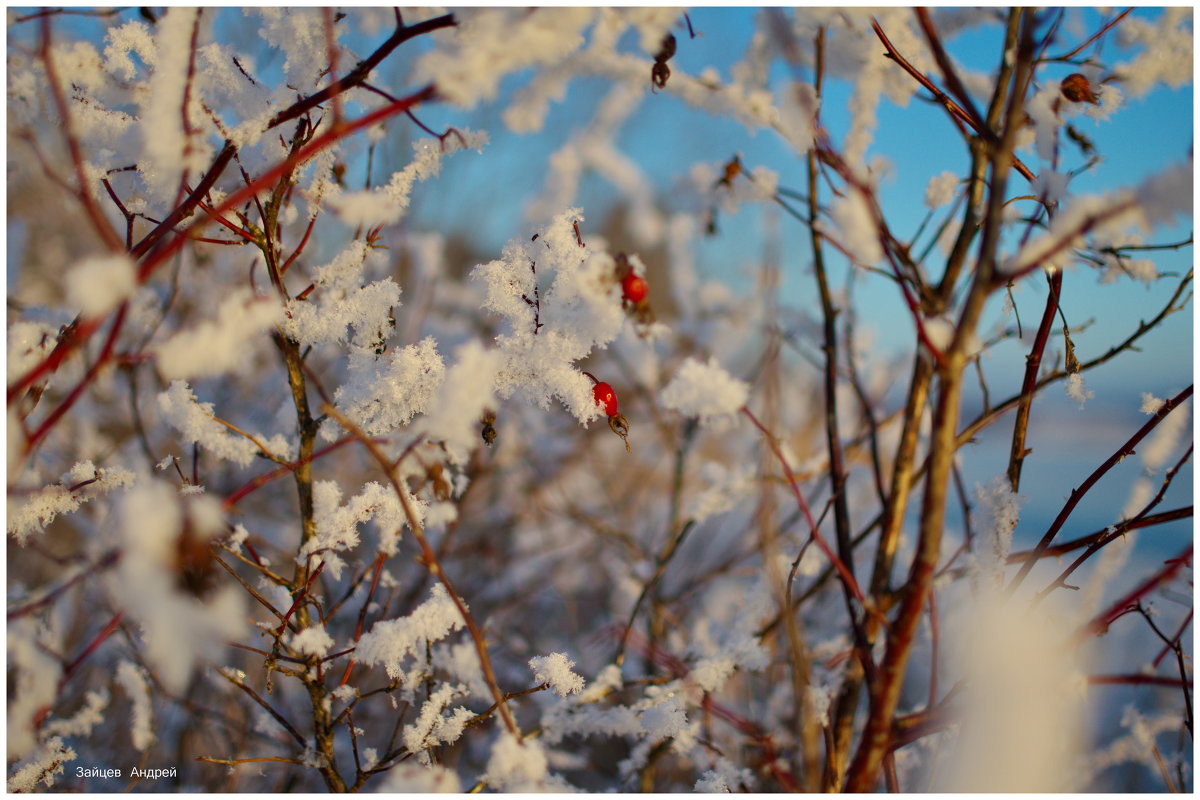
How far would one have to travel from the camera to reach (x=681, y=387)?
1.91ft

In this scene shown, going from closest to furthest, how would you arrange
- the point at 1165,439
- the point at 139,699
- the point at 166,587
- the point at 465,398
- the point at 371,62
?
1. the point at 166,587
2. the point at 465,398
3. the point at 371,62
4. the point at 1165,439
5. the point at 139,699

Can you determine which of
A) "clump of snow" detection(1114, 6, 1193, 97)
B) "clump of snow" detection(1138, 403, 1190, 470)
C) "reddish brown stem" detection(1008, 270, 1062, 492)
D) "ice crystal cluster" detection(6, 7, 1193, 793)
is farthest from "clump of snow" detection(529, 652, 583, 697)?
"clump of snow" detection(1114, 6, 1193, 97)

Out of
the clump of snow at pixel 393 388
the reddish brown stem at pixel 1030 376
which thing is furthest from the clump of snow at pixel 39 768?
the reddish brown stem at pixel 1030 376

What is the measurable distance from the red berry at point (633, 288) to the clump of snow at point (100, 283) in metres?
0.41

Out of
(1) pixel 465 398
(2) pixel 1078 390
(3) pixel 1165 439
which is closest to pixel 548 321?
(1) pixel 465 398

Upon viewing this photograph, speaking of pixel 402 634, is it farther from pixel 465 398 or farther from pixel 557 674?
pixel 465 398

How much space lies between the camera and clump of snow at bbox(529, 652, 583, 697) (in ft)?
2.28

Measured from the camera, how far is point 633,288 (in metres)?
0.71

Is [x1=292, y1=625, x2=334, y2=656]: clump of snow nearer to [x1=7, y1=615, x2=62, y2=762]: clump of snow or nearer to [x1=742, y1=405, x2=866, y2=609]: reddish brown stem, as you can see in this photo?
[x1=7, y1=615, x2=62, y2=762]: clump of snow

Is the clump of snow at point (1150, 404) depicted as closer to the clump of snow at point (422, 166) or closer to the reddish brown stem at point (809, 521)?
the reddish brown stem at point (809, 521)

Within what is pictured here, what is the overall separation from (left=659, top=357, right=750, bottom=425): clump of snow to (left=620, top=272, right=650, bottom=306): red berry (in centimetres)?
13

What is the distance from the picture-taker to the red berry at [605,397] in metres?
0.74

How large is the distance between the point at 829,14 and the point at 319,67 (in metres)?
0.58

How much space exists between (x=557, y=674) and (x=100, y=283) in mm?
536
